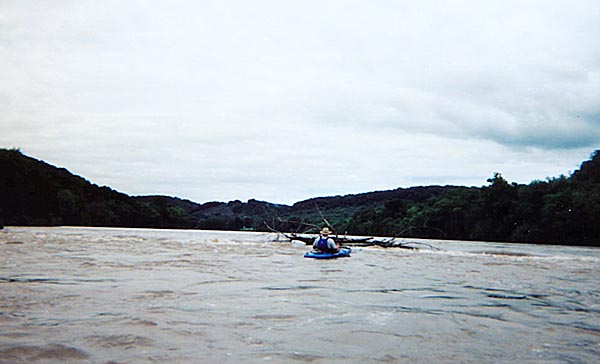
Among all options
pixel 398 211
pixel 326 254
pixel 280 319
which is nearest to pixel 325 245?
pixel 326 254

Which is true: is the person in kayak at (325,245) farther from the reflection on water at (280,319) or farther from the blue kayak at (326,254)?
the reflection on water at (280,319)

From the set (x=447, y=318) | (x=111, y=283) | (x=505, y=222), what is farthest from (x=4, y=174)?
(x=447, y=318)

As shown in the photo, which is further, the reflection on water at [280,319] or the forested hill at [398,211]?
the forested hill at [398,211]

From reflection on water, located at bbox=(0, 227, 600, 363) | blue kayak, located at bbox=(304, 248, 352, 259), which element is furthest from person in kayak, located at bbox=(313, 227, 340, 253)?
reflection on water, located at bbox=(0, 227, 600, 363)

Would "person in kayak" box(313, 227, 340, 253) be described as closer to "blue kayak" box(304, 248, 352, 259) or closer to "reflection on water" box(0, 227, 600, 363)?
"blue kayak" box(304, 248, 352, 259)

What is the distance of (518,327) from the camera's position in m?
7.66

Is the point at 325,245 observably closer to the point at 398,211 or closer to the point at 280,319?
the point at 280,319

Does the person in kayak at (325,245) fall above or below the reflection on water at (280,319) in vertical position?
above

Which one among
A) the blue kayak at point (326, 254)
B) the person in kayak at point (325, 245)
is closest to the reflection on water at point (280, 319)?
the blue kayak at point (326, 254)

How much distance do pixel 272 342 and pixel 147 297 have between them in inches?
159

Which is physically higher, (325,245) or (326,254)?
(325,245)

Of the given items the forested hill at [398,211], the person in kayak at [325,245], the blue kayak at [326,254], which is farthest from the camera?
the forested hill at [398,211]

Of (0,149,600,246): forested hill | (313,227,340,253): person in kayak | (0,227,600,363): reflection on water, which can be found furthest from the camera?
(0,149,600,246): forested hill

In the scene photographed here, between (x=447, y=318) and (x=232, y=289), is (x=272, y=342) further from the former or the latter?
(x=232, y=289)
